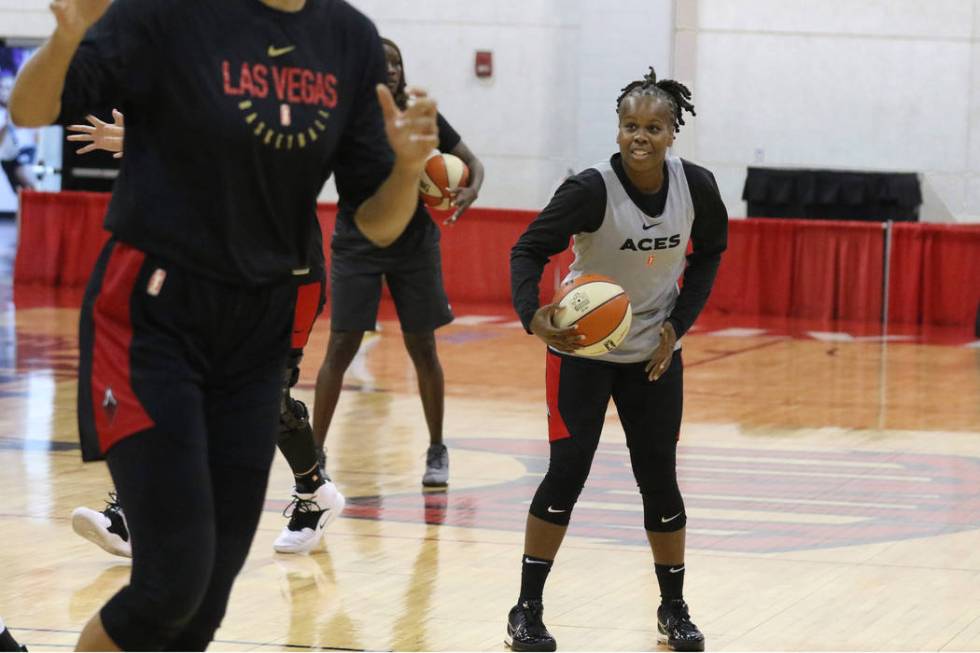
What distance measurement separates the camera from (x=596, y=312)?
198 inches

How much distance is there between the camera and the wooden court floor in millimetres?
5559

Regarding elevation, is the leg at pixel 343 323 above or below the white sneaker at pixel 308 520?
above

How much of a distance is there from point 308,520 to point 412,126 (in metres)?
3.46

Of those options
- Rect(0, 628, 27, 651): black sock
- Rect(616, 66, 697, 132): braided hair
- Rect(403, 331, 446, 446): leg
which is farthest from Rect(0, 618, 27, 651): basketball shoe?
Rect(403, 331, 446, 446): leg

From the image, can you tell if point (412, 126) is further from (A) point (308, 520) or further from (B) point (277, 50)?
(A) point (308, 520)

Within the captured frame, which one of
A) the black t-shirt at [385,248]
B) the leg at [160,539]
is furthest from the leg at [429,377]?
the leg at [160,539]

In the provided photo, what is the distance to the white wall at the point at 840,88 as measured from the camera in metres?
19.8

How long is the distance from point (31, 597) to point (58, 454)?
3.05 m

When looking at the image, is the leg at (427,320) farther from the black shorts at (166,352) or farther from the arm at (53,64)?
the arm at (53,64)

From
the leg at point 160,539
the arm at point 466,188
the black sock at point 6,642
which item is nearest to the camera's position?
the leg at point 160,539

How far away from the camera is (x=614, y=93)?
1955cm

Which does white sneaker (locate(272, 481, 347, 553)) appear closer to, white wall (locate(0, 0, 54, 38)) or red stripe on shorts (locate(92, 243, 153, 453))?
red stripe on shorts (locate(92, 243, 153, 453))

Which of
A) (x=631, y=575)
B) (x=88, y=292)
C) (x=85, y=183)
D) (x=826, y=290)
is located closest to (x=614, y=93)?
(x=826, y=290)

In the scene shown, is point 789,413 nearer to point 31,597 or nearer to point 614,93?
point 31,597
